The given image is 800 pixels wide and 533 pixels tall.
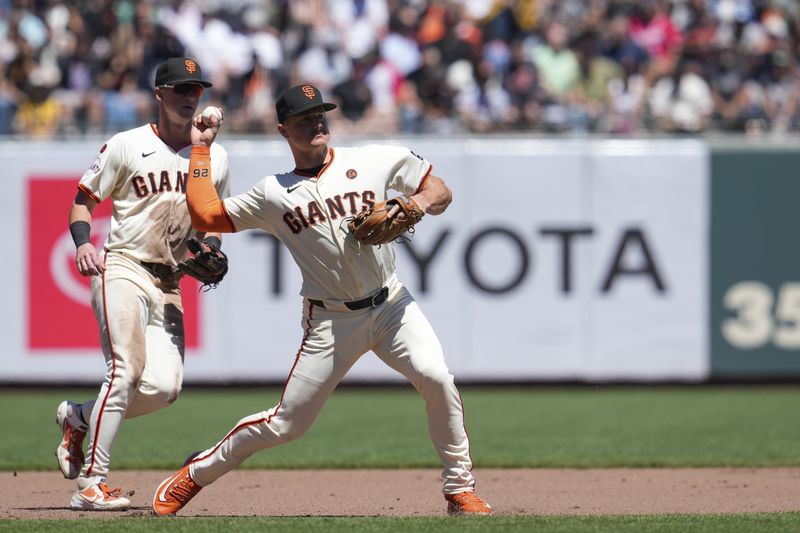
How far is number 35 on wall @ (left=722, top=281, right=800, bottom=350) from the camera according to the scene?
12641mm

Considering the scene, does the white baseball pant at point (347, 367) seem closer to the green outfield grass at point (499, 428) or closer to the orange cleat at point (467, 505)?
the orange cleat at point (467, 505)

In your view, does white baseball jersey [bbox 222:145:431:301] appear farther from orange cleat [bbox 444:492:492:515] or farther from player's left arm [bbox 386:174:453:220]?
orange cleat [bbox 444:492:492:515]

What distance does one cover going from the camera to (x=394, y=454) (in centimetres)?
920

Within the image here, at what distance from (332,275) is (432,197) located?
0.60 m

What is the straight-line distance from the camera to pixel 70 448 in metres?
6.81

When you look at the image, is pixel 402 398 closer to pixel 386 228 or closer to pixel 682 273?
pixel 682 273

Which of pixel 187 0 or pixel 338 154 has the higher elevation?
pixel 187 0

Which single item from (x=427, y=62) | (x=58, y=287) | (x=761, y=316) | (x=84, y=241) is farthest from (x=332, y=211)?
(x=427, y=62)

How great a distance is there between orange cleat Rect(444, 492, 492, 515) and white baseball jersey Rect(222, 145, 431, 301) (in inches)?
42.3

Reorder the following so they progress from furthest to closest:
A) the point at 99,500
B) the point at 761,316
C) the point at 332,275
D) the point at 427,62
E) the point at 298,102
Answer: the point at 427,62
the point at 761,316
the point at 99,500
the point at 332,275
the point at 298,102

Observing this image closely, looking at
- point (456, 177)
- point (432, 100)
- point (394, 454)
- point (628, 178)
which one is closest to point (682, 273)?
point (628, 178)

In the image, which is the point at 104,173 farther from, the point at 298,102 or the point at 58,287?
the point at 58,287

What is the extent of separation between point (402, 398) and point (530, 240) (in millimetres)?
2019

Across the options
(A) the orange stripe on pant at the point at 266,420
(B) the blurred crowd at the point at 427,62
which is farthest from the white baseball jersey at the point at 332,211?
(B) the blurred crowd at the point at 427,62
